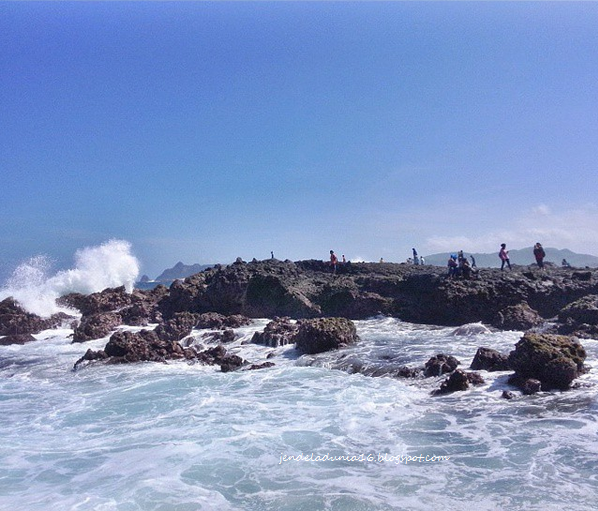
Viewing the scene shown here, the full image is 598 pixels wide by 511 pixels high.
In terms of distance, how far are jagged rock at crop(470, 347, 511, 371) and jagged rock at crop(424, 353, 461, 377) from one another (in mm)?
521

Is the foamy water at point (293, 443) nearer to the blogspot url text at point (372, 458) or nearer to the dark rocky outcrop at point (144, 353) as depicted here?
the blogspot url text at point (372, 458)

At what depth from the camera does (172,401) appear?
11477mm

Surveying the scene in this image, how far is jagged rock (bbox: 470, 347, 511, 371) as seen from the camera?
11860 mm

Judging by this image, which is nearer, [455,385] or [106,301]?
[455,385]

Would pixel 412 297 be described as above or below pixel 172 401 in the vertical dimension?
→ above

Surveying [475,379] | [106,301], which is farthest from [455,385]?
[106,301]

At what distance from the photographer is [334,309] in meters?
24.2

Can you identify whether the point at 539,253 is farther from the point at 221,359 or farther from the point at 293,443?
the point at 293,443

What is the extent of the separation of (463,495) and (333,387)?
6.06 metres

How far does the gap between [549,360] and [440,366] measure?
2645 mm

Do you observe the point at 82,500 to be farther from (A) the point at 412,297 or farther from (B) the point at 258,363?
(A) the point at 412,297

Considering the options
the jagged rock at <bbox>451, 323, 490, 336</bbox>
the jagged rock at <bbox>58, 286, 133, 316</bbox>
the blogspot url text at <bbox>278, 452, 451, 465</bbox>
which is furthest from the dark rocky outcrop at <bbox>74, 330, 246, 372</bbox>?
the jagged rock at <bbox>58, 286, 133, 316</bbox>

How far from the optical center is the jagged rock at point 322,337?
1609cm

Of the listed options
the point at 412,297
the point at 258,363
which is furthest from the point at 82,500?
the point at 412,297
